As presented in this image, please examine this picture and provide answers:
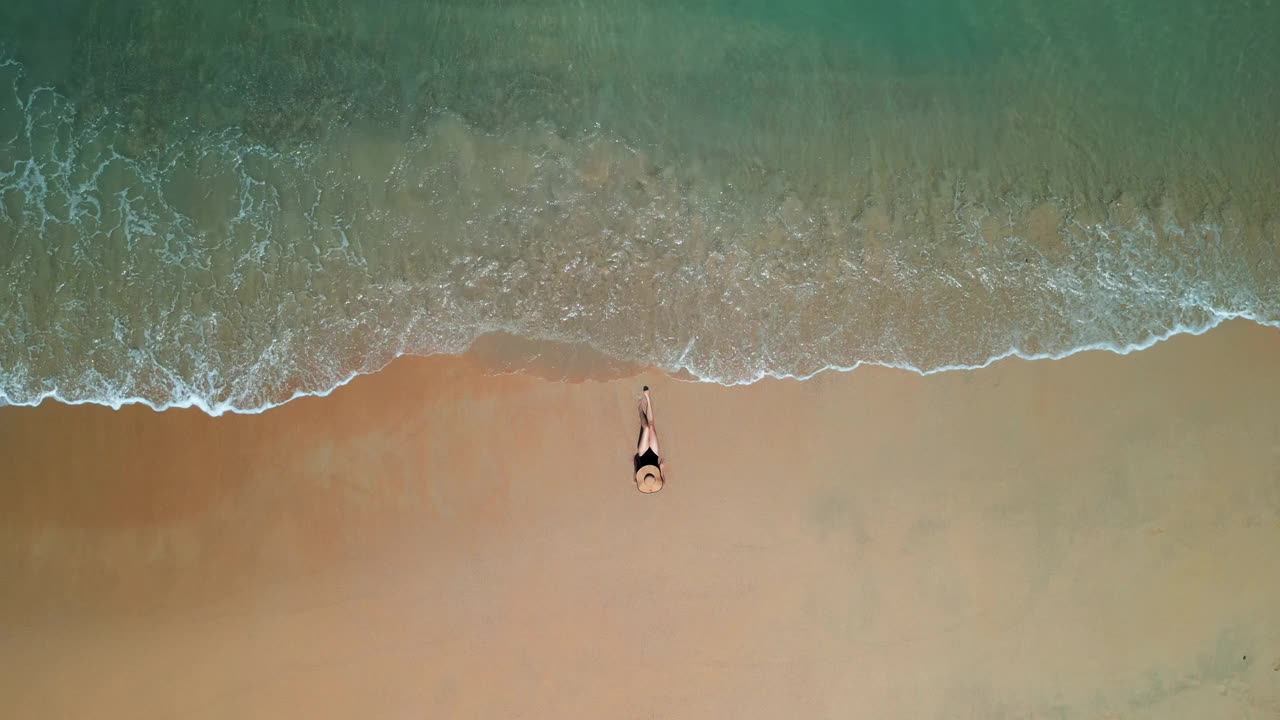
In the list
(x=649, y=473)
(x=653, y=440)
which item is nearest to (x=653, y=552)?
(x=649, y=473)

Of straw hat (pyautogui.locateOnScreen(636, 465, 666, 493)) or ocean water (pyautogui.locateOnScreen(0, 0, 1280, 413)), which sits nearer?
straw hat (pyautogui.locateOnScreen(636, 465, 666, 493))

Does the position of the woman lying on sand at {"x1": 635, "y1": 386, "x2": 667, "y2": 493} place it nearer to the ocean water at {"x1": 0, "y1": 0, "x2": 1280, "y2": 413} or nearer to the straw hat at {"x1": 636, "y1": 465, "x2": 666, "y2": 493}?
the straw hat at {"x1": 636, "y1": 465, "x2": 666, "y2": 493}

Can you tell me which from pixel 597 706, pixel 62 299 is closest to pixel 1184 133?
pixel 597 706

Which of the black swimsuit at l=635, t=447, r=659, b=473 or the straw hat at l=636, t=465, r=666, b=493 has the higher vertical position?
the black swimsuit at l=635, t=447, r=659, b=473

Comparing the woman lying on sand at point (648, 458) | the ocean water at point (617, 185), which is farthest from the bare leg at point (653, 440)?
the ocean water at point (617, 185)

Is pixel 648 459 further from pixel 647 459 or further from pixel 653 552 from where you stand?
pixel 653 552

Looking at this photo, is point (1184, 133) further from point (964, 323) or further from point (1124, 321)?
point (964, 323)

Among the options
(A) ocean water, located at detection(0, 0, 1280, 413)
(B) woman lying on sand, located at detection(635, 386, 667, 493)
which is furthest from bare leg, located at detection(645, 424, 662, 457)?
(A) ocean water, located at detection(0, 0, 1280, 413)

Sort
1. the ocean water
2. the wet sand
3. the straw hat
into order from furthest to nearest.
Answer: the ocean water
the wet sand
the straw hat

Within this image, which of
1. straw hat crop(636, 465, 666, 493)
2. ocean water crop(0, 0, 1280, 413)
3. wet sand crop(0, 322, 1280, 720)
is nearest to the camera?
straw hat crop(636, 465, 666, 493)
